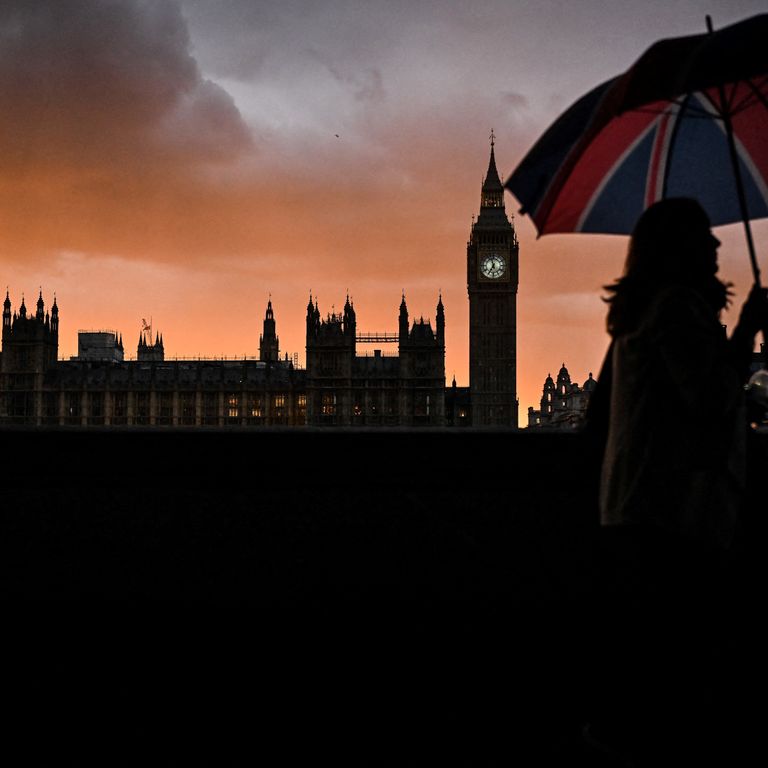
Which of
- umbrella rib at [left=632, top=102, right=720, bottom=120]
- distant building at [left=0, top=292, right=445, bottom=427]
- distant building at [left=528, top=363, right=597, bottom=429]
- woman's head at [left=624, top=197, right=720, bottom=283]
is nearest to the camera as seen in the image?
woman's head at [left=624, top=197, right=720, bottom=283]

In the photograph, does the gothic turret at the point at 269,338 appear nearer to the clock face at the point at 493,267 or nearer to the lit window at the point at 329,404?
the lit window at the point at 329,404

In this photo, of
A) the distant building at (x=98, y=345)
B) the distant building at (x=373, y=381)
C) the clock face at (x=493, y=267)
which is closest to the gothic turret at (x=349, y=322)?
the distant building at (x=373, y=381)

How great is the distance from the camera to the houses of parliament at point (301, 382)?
218 feet

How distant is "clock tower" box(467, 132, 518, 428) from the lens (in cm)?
7181

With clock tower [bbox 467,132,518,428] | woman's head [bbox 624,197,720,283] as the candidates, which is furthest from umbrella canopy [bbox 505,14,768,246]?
clock tower [bbox 467,132,518,428]

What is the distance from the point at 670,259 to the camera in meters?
2.35

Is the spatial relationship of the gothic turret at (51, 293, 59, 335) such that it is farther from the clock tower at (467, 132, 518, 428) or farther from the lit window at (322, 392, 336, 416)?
the clock tower at (467, 132, 518, 428)

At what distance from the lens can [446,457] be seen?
14.2ft

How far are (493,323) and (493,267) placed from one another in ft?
15.9

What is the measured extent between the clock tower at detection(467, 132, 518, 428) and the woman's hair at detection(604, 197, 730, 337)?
68.1m

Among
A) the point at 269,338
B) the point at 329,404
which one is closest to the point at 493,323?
the point at 329,404

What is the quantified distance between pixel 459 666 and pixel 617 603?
0.87 metres

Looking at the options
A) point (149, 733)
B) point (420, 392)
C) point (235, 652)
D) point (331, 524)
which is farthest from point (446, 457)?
point (420, 392)

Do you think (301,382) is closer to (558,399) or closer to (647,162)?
(558,399)
